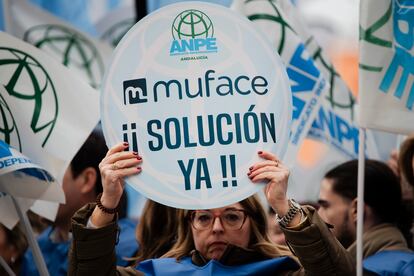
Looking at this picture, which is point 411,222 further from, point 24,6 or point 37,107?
point 24,6

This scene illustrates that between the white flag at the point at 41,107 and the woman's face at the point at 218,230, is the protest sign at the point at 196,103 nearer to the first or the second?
the woman's face at the point at 218,230

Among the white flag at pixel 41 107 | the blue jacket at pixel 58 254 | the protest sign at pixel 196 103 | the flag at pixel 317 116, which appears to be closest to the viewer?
the protest sign at pixel 196 103

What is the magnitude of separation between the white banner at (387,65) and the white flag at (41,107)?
1382 millimetres

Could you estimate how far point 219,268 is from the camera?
13.2 ft

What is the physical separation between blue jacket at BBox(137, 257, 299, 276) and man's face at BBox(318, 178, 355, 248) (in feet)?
4.02

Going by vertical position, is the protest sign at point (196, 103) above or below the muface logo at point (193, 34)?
below

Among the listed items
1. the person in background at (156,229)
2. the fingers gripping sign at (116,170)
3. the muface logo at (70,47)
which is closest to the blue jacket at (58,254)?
the person in background at (156,229)

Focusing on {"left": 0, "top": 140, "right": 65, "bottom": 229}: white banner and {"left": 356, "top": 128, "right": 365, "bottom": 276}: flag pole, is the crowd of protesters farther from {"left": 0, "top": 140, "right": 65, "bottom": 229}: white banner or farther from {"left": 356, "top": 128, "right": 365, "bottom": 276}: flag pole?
{"left": 0, "top": 140, "right": 65, "bottom": 229}: white banner

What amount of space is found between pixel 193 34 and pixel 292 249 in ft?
2.89

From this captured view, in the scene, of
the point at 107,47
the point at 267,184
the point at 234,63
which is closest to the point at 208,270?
the point at 267,184

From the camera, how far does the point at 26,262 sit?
5.37 m

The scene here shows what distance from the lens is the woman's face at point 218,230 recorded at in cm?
411

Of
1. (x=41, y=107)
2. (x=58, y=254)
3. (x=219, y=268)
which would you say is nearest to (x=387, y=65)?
(x=219, y=268)

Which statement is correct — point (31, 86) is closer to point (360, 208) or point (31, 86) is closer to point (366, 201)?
point (360, 208)
